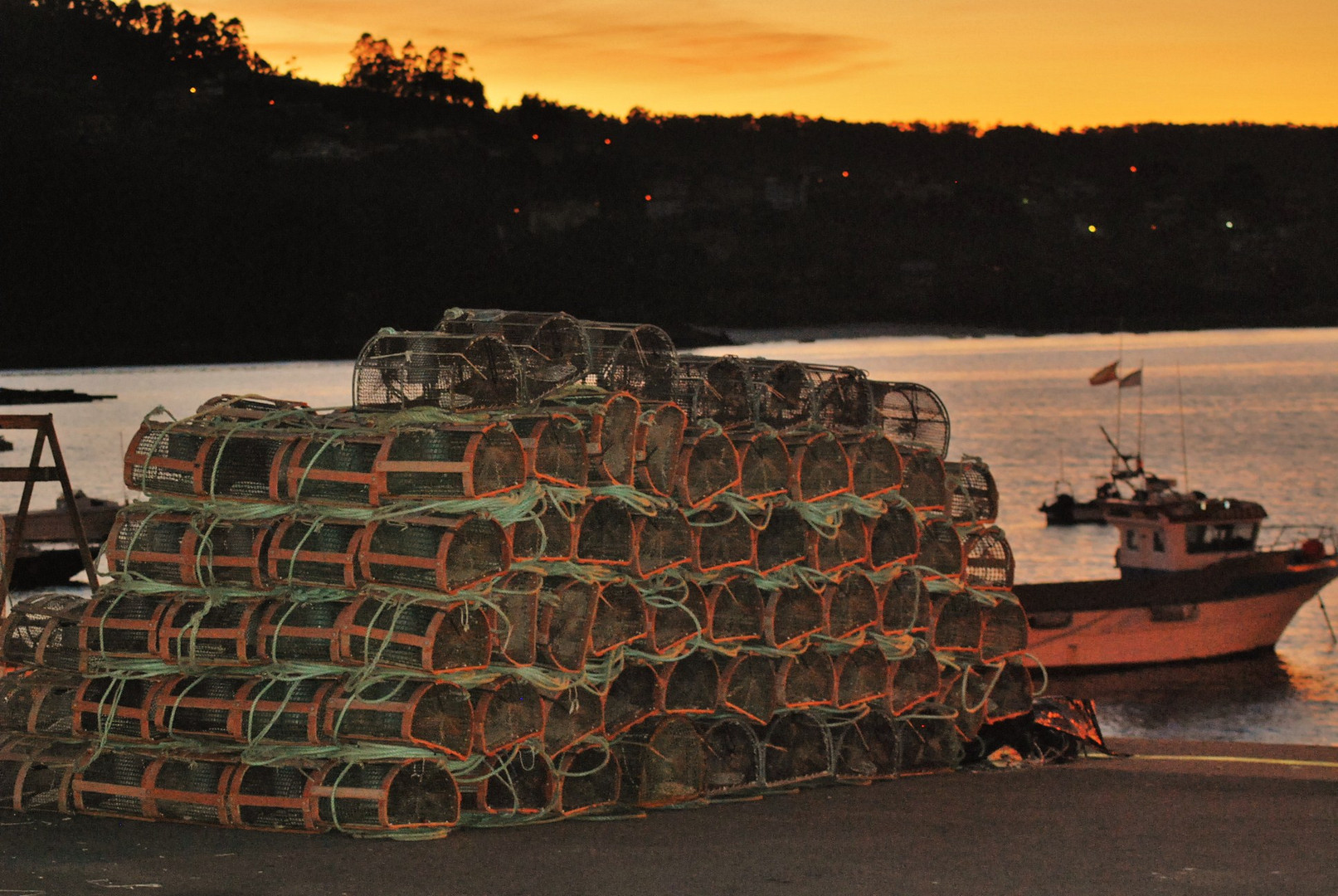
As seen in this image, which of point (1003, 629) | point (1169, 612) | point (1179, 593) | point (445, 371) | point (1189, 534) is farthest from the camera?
point (1189, 534)

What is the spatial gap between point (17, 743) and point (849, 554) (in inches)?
206

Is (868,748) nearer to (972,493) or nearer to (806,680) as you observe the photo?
(806,680)

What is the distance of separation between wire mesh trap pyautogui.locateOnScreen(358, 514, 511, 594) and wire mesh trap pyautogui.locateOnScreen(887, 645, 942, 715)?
3.36 meters

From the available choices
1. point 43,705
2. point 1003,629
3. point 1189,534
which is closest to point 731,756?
point 1003,629

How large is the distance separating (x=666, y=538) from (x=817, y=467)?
1.35 metres

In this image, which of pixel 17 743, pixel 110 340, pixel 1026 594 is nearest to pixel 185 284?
pixel 110 340

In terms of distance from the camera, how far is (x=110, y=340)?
149m

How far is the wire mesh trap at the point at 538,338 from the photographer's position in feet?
35.8

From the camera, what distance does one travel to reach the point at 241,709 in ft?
29.2

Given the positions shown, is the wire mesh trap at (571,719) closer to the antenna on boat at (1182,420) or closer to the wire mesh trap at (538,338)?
the wire mesh trap at (538,338)

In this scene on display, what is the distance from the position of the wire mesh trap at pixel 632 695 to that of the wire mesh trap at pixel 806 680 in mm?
939

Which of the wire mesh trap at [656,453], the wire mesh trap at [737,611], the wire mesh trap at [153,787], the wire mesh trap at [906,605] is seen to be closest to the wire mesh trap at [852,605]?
the wire mesh trap at [906,605]

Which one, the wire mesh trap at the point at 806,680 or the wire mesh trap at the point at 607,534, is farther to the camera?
the wire mesh trap at the point at 806,680

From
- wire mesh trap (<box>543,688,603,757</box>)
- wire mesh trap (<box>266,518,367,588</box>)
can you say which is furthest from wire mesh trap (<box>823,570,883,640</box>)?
wire mesh trap (<box>266,518,367,588</box>)
